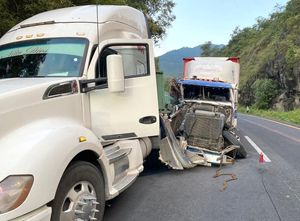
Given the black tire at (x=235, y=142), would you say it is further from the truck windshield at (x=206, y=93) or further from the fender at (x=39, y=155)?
the fender at (x=39, y=155)

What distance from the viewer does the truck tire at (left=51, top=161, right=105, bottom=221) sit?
377 centimetres

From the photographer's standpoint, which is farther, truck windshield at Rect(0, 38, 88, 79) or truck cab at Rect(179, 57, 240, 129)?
truck cab at Rect(179, 57, 240, 129)

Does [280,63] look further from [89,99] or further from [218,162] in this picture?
[89,99]

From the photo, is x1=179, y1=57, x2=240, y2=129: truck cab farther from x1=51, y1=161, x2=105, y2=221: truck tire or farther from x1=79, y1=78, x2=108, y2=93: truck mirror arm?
x1=51, y1=161, x2=105, y2=221: truck tire

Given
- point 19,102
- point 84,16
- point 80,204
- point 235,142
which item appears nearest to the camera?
point 19,102

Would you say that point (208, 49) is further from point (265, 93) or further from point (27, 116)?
point (27, 116)

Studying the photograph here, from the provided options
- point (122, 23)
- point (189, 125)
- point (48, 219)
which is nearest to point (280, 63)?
point (189, 125)

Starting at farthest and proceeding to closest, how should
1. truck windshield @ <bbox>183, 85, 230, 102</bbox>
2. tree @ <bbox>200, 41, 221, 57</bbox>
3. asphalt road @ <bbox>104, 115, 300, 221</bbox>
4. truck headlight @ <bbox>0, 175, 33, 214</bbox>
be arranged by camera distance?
tree @ <bbox>200, 41, 221, 57</bbox>, truck windshield @ <bbox>183, 85, 230, 102</bbox>, asphalt road @ <bbox>104, 115, 300, 221</bbox>, truck headlight @ <bbox>0, 175, 33, 214</bbox>

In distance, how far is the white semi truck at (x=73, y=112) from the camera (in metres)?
3.46

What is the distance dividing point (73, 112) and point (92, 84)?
1.68 ft

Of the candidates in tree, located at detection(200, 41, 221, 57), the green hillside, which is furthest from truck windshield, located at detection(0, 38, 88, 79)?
tree, located at detection(200, 41, 221, 57)

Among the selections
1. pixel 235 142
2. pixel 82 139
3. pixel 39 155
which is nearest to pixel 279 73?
pixel 235 142

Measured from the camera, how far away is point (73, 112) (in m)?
4.59

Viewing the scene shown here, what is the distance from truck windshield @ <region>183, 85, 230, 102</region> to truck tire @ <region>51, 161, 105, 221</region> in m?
7.68
